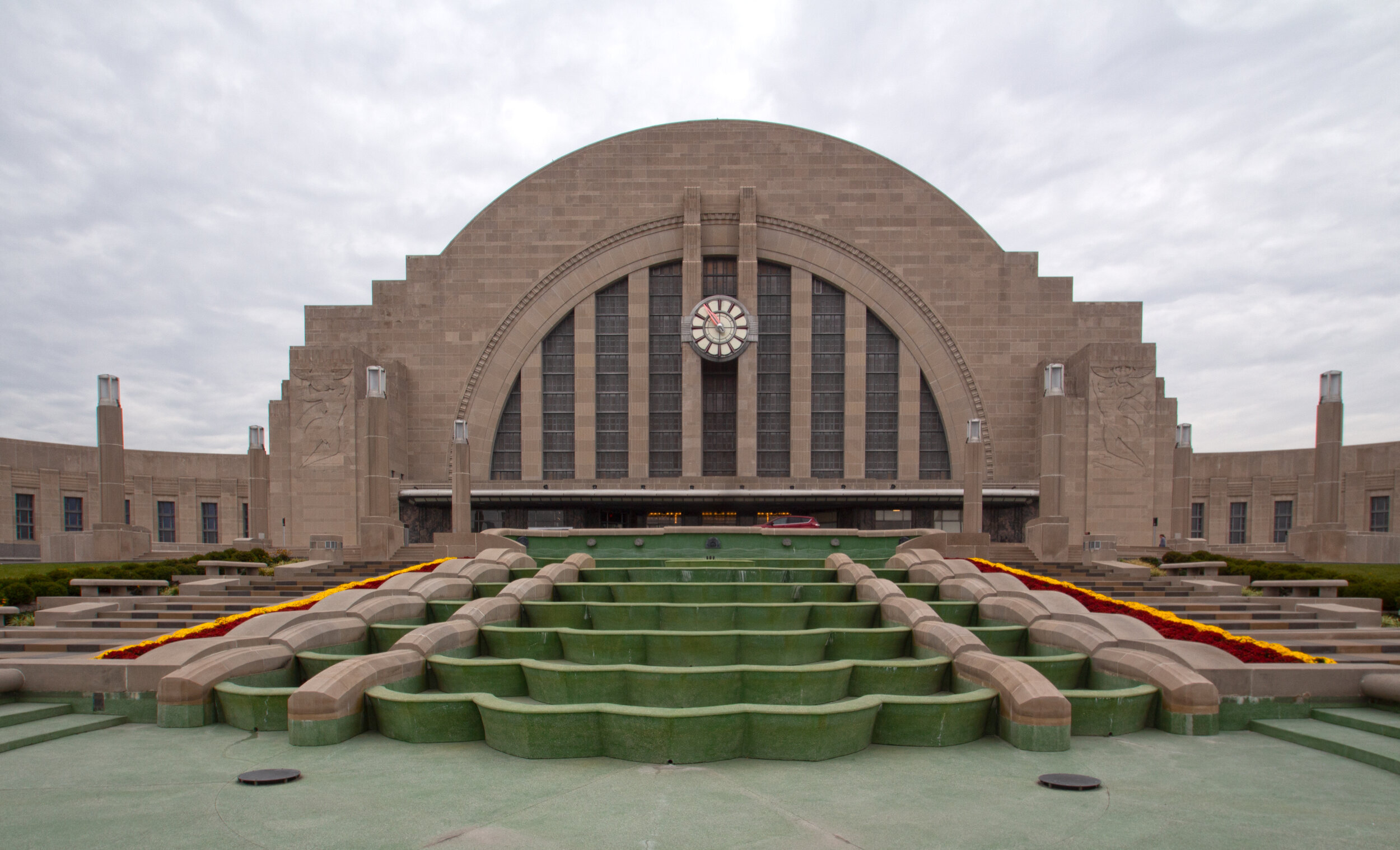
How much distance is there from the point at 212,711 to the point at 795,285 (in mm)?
31050

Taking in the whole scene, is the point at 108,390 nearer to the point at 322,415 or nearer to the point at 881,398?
the point at 322,415

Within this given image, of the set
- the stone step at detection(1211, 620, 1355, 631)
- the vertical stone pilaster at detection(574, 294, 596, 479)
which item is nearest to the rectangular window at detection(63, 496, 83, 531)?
the vertical stone pilaster at detection(574, 294, 596, 479)

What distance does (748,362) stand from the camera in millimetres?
34750

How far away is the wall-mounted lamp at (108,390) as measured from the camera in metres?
25.7

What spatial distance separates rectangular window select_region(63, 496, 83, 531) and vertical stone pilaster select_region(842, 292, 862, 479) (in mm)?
38593

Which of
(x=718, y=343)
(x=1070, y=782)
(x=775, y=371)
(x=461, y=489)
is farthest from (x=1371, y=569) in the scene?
(x=461, y=489)

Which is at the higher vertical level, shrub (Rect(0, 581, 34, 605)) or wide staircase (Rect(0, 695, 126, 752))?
wide staircase (Rect(0, 695, 126, 752))

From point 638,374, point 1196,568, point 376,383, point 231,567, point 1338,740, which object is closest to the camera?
point 1338,740

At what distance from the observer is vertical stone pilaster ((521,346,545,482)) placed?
35.8 meters

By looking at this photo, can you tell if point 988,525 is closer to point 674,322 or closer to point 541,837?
point 674,322

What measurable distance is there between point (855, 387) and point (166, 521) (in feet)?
128

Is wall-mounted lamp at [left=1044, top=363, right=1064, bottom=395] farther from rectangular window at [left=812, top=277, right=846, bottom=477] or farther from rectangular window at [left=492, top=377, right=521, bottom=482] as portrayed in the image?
rectangular window at [left=492, top=377, right=521, bottom=482]


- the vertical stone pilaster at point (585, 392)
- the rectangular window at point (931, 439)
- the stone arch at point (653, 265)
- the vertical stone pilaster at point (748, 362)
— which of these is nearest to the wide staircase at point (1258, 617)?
the rectangular window at point (931, 439)

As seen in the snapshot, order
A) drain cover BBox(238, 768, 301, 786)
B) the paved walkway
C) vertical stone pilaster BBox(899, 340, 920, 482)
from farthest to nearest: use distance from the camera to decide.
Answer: vertical stone pilaster BBox(899, 340, 920, 482) < drain cover BBox(238, 768, 301, 786) < the paved walkway
